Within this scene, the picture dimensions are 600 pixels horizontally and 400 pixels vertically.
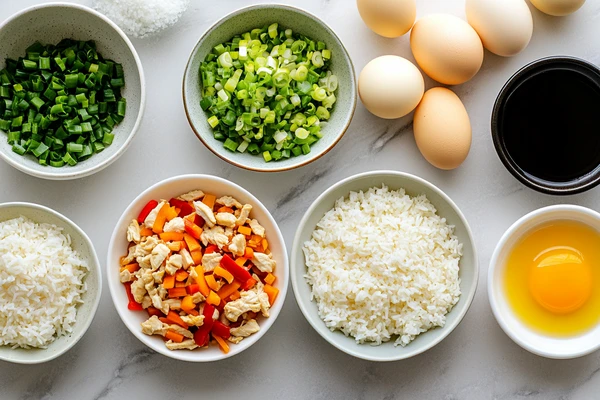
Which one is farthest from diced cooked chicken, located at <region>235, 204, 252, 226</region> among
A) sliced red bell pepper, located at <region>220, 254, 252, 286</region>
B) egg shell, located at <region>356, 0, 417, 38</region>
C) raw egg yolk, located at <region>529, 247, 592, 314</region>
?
raw egg yolk, located at <region>529, 247, 592, 314</region>

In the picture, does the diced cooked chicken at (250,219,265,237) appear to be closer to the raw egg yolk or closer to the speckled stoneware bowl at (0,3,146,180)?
the speckled stoneware bowl at (0,3,146,180)

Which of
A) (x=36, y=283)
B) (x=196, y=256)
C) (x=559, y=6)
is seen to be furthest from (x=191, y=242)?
(x=559, y=6)

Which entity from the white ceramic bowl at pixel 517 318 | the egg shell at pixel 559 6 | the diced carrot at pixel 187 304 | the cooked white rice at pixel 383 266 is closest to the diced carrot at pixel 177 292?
the diced carrot at pixel 187 304

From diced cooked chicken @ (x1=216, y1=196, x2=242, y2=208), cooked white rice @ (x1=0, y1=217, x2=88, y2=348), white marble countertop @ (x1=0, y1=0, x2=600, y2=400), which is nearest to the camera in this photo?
cooked white rice @ (x1=0, y1=217, x2=88, y2=348)

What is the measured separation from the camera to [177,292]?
214 cm

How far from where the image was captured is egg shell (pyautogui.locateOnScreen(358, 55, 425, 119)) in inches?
84.5

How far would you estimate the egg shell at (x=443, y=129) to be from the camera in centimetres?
218

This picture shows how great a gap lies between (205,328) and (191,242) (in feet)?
0.93

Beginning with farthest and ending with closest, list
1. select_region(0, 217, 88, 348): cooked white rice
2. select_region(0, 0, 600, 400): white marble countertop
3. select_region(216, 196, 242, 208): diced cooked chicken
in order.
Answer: select_region(0, 0, 600, 400): white marble countertop → select_region(216, 196, 242, 208): diced cooked chicken → select_region(0, 217, 88, 348): cooked white rice

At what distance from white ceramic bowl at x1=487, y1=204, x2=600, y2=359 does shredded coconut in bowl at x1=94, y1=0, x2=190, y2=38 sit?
136cm

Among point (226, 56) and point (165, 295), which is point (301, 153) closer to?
point (226, 56)

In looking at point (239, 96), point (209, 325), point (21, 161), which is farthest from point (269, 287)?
point (21, 161)

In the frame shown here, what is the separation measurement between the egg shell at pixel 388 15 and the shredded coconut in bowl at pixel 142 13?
639 millimetres

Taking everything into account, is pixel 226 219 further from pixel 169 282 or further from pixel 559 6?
pixel 559 6
